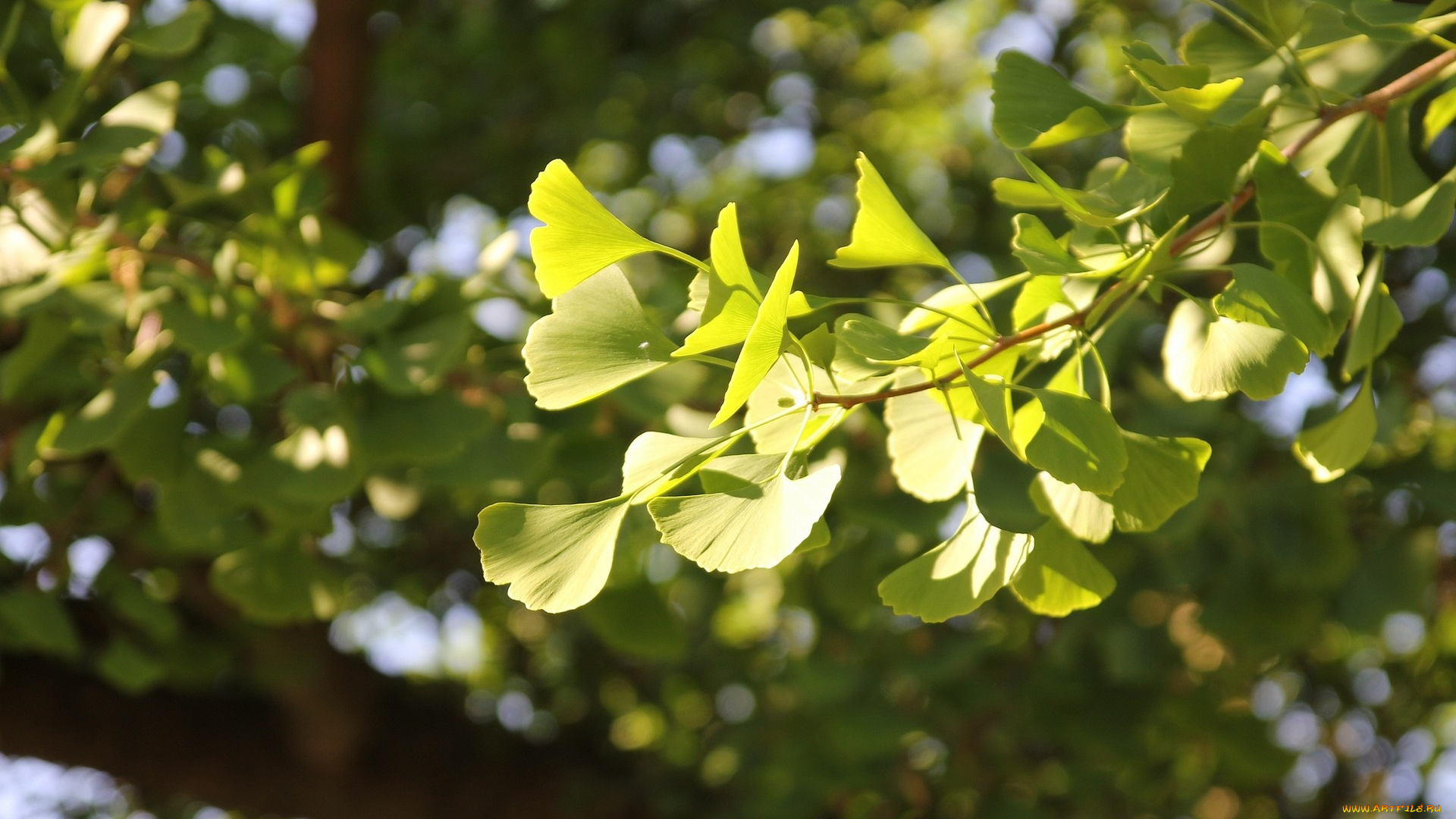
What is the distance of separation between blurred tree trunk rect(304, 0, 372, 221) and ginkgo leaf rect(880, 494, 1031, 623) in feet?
4.21

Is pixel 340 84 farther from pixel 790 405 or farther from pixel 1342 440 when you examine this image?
pixel 1342 440

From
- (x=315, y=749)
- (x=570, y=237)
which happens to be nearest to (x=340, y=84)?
(x=315, y=749)

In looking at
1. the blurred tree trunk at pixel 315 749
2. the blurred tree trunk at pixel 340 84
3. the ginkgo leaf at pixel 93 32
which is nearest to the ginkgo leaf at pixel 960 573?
the ginkgo leaf at pixel 93 32

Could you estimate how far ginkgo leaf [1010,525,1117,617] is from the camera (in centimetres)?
51

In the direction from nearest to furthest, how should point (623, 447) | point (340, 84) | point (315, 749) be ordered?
point (623, 447), point (340, 84), point (315, 749)

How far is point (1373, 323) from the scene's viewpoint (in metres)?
0.49

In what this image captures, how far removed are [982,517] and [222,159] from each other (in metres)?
0.70

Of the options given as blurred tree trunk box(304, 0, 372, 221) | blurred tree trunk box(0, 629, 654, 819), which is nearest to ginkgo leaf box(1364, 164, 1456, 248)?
blurred tree trunk box(304, 0, 372, 221)

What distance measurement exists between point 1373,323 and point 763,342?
11.7 inches

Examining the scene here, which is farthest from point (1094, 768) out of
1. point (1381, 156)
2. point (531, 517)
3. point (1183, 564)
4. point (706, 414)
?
point (531, 517)

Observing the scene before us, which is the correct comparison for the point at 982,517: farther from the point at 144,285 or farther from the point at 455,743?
the point at 455,743

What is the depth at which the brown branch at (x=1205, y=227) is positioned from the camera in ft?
1.44

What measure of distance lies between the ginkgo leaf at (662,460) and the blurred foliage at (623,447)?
1.17ft

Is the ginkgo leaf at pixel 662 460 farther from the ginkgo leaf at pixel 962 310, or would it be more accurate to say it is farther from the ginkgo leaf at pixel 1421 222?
the ginkgo leaf at pixel 1421 222
